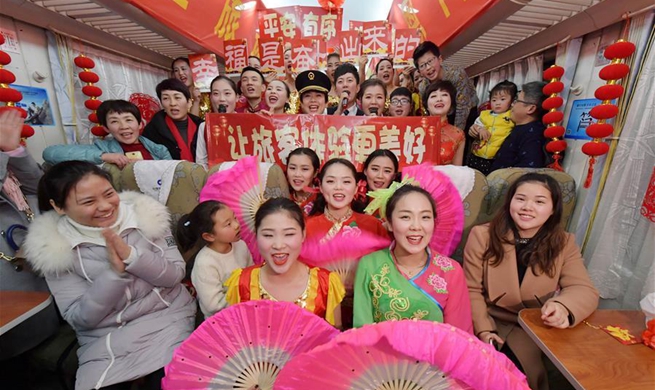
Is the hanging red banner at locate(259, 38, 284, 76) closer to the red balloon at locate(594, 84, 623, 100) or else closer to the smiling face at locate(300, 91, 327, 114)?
the smiling face at locate(300, 91, 327, 114)

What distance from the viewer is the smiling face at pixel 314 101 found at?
2922 mm

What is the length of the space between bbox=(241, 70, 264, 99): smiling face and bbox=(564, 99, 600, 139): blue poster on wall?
292cm

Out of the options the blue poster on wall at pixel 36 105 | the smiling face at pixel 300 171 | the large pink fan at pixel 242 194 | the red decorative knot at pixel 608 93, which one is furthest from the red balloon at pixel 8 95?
the red decorative knot at pixel 608 93

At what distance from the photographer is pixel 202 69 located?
3.87 metres

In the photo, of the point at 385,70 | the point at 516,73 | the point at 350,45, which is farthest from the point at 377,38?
the point at 516,73

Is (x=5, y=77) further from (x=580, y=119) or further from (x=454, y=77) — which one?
(x=580, y=119)

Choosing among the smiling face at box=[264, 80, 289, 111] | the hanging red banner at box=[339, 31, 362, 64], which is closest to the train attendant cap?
the smiling face at box=[264, 80, 289, 111]

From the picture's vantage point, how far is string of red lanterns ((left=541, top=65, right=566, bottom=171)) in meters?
2.43

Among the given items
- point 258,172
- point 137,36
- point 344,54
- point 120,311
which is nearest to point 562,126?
point 258,172

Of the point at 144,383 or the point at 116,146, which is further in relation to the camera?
the point at 116,146

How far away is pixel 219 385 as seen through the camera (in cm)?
101

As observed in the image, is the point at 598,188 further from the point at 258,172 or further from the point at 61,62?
the point at 61,62

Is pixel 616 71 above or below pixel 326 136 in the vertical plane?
above

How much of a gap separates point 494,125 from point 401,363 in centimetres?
266
